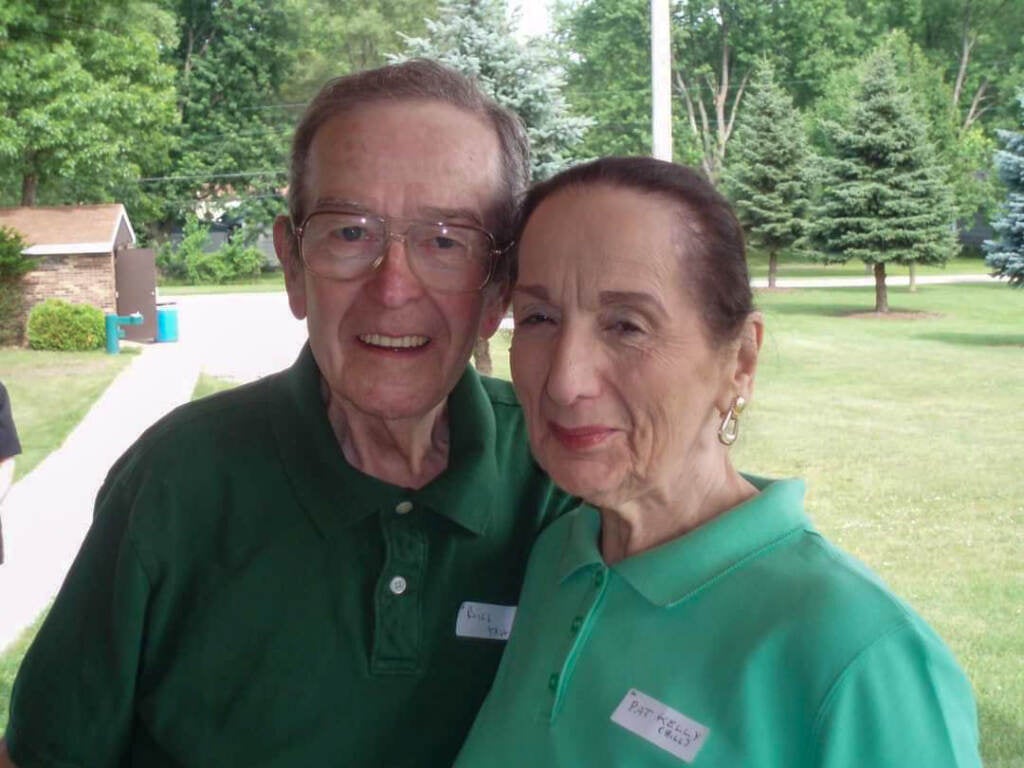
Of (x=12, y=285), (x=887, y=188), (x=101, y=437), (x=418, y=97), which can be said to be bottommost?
(x=101, y=437)

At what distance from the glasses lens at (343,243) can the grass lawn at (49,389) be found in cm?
620

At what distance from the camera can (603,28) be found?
11734 mm

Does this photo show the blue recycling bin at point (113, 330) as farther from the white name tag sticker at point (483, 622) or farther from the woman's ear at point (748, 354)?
the woman's ear at point (748, 354)

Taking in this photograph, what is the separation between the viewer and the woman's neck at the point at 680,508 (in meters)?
1.14

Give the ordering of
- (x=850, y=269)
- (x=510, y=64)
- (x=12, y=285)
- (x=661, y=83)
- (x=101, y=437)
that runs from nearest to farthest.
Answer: (x=661, y=83), (x=101, y=437), (x=510, y=64), (x=12, y=285), (x=850, y=269)

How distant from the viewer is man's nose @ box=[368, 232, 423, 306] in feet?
4.30

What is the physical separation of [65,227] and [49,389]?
198 inches

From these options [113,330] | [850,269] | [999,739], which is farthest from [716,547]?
[850,269]

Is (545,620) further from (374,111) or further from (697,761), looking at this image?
(374,111)

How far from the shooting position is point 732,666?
95cm

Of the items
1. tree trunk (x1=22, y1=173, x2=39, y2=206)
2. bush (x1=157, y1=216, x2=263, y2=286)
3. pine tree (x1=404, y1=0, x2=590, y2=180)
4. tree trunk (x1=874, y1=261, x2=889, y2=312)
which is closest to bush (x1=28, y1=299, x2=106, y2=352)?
tree trunk (x1=22, y1=173, x2=39, y2=206)

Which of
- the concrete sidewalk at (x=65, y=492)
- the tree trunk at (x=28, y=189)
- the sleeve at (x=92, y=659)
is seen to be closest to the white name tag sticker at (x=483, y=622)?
the sleeve at (x=92, y=659)

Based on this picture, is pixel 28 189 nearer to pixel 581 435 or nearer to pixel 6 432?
pixel 6 432

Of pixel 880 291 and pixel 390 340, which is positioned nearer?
pixel 390 340
